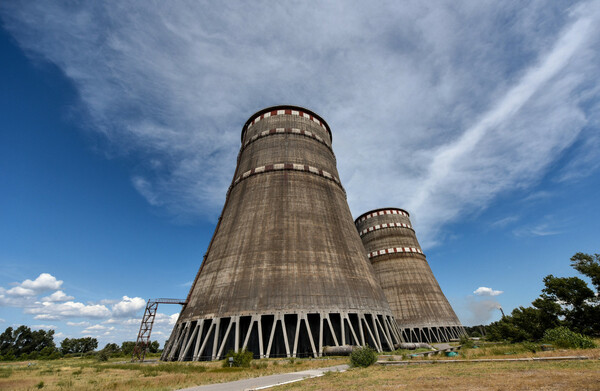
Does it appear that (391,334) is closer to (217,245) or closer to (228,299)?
(228,299)

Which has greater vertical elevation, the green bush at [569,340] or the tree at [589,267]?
the tree at [589,267]

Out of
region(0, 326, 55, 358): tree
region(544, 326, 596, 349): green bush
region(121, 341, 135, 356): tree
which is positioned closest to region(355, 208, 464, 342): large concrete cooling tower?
region(544, 326, 596, 349): green bush

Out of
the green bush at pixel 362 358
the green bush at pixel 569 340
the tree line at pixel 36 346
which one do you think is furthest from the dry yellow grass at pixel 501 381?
the tree line at pixel 36 346

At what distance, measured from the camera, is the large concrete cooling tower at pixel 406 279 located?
31078mm

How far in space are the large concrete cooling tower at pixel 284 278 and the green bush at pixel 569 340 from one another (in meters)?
8.13

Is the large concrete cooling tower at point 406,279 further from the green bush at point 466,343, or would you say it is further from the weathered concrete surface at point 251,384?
the weathered concrete surface at point 251,384

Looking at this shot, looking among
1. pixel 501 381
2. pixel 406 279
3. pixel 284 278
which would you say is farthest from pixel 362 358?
pixel 406 279

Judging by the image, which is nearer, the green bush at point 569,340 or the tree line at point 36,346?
the green bush at point 569,340

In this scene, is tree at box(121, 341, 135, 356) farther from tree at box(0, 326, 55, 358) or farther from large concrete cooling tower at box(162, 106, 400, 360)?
large concrete cooling tower at box(162, 106, 400, 360)

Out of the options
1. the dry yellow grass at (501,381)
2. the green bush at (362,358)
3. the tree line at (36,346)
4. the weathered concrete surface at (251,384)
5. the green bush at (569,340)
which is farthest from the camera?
the tree line at (36,346)

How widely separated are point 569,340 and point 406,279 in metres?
23.2

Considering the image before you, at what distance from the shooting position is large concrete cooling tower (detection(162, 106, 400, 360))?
15.2 metres

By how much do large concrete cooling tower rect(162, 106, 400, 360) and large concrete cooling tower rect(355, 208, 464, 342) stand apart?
1516 centimetres

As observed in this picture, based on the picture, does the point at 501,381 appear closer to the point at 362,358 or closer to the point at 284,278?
the point at 362,358
